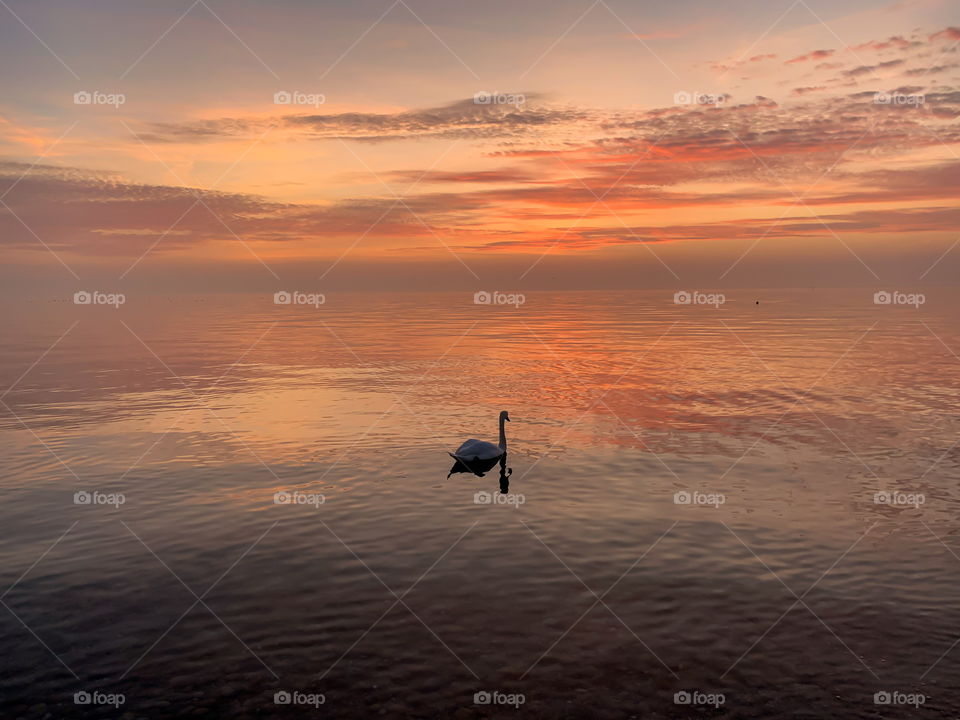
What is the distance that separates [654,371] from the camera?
5412cm

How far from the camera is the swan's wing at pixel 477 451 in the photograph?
90.8ft

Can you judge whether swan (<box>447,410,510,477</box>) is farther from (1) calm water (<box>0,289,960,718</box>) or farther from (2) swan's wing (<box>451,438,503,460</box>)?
(1) calm water (<box>0,289,960,718</box>)

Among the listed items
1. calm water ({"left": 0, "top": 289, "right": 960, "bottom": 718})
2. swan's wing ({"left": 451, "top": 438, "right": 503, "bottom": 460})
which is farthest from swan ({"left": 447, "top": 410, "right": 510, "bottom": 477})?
calm water ({"left": 0, "top": 289, "right": 960, "bottom": 718})

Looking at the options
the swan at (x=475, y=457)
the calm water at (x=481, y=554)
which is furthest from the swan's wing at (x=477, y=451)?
the calm water at (x=481, y=554)

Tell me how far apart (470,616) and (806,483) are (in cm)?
1531

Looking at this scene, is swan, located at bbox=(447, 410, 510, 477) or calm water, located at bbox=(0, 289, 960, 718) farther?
swan, located at bbox=(447, 410, 510, 477)

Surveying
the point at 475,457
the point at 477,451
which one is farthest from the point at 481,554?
the point at 477,451

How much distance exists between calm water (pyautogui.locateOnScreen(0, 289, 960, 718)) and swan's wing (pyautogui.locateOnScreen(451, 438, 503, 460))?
0.80 metres

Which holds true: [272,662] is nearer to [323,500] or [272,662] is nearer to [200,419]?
[323,500]

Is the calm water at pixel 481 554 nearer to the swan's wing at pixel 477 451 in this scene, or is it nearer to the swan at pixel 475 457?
the swan at pixel 475 457

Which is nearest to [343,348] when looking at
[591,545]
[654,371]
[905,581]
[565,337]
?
[565,337]

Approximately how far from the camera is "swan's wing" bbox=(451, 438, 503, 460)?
2767 centimetres

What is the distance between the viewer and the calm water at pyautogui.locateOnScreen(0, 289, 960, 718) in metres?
13.5

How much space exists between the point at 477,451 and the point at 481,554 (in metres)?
8.29
